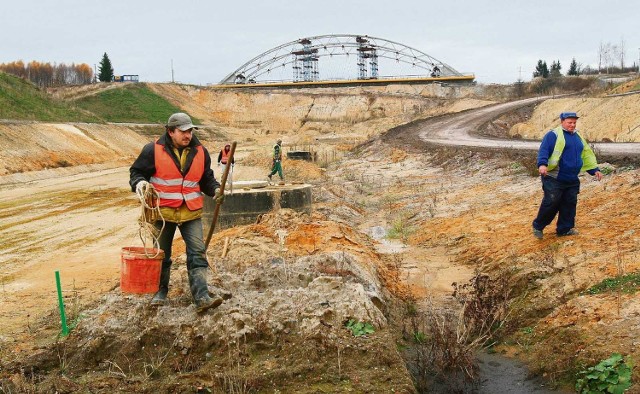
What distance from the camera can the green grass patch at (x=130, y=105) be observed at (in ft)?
192

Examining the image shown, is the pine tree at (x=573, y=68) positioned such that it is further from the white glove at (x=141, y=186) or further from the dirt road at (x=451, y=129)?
the white glove at (x=141, y=186)

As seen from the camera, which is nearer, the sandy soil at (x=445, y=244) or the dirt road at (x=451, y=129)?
the sandy soil at (x=445, y=244)

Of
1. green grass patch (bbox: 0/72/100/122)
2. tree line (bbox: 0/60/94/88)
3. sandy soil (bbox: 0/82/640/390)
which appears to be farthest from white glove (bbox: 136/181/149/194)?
tree line (bbox: 0/60/94/88)

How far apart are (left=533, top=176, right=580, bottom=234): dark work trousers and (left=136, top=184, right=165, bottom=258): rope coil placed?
16.5 feet

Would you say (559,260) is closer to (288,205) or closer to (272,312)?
(272,312)

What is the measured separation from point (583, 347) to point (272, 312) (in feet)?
8.96

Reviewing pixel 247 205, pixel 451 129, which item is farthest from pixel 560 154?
pixel 451 129

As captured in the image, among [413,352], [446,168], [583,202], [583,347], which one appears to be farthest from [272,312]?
[446,168]

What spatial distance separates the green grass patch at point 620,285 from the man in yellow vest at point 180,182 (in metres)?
3.79

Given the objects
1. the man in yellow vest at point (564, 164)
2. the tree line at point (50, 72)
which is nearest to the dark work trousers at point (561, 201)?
the man in yellow vest at point (564, 164)

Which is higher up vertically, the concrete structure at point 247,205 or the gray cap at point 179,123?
the gray cap at point 179,123

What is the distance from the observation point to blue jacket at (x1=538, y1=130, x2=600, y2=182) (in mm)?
7590

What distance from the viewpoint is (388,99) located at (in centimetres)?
6750

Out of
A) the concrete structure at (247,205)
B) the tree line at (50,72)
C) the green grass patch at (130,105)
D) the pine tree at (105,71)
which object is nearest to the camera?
the concrete structure at (247,205)
